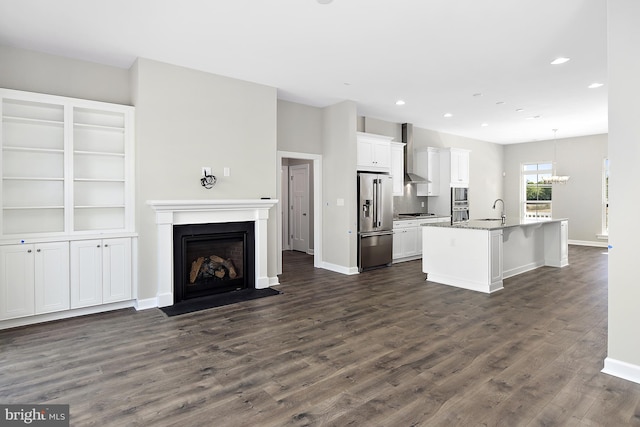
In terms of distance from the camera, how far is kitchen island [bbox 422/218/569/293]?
496cm

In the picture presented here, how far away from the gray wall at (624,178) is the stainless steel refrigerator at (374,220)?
12.9 feet

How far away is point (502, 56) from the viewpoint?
419 cm

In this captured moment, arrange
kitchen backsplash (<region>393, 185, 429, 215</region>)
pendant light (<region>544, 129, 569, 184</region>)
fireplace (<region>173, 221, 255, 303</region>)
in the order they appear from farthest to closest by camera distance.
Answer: pendant light (<region>544, 129, 569, 184</region>)
kitchen backsplash (<region>393, 185, 429, 215</region>)
fireplace (<region>173, 221, 255, 303</region>)

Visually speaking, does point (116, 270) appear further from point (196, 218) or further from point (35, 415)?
point (35, 415)

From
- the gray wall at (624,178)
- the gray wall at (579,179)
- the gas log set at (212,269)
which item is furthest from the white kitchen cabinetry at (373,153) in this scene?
the gray wall at (579,179)

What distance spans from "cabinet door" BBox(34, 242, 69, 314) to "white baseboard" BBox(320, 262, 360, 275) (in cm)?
402

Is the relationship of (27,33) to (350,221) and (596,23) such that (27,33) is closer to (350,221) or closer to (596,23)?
(350,221)

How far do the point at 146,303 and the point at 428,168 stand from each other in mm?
6576

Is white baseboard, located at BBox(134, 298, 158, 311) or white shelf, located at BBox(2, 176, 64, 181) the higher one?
white shelf, located at BBox(2, 176, 64, 181)

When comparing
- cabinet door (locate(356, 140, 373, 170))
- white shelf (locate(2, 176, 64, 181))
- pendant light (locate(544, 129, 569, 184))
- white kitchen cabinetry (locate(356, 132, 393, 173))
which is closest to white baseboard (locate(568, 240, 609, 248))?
pendant light (locate(544, 129, 569, 184))

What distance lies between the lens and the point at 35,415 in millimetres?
2217

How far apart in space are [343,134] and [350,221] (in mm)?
1554

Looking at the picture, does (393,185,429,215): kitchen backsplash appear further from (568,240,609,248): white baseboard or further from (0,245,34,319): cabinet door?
(0,245,34,319): cabinet door

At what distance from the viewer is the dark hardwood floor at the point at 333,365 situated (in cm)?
219
